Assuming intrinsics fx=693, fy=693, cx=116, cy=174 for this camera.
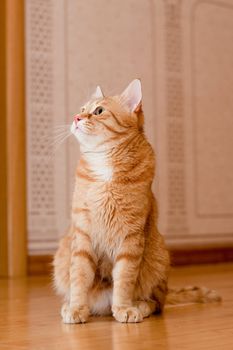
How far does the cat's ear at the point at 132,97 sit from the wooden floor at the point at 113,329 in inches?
23.2

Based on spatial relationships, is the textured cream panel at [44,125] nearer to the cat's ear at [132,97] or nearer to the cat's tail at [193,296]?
the cat's tail at [193,296]

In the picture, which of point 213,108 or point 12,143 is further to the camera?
point 213,108

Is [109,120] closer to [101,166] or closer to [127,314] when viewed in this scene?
[101,166]

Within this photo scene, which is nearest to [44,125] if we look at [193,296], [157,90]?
[157,90]

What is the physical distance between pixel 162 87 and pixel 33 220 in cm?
119

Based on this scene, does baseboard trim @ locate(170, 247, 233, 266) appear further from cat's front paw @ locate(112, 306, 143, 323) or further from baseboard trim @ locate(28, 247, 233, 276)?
cat's front paw @ locate(112, 306, 143, 323)

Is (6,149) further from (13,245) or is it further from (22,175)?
(13,245)

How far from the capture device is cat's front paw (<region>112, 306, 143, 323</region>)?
70.4 inches

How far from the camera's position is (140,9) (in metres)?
4.10

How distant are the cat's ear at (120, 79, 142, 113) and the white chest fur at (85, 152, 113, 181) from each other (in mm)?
166

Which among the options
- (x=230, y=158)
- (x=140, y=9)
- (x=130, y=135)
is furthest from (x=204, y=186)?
(x=130, y=135)

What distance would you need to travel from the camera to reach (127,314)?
5.87ft

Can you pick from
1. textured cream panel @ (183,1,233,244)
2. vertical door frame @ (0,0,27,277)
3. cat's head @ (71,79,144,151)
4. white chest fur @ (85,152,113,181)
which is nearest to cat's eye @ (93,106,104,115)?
cat's head @ (71,79,144,151)

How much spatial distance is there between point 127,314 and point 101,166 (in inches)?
15.7
